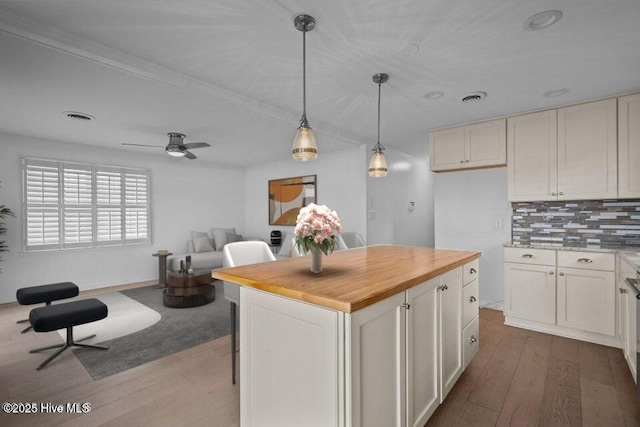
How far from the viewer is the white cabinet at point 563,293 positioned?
2.84 meters

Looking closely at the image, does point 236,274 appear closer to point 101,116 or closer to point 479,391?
point 479,391

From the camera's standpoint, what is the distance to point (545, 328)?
3186mm

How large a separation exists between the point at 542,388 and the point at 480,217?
225 centimetres

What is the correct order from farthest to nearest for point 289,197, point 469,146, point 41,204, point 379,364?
1. point 289,197
2. point 41,204
3. point 469,146
4. point 379,364

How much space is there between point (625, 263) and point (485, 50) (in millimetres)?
2068

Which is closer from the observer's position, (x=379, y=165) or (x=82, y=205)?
(x=379, y=165)

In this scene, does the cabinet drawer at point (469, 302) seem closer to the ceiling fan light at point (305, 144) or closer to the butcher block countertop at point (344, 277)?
the butcher block countertop at point (344, 277)

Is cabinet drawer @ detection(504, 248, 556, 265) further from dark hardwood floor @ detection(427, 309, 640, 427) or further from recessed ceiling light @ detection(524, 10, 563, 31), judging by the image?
recessed ceiling light @ detection(524, 10, 563, 31)

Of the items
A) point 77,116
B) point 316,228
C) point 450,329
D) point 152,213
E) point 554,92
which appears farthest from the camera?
point 152,213

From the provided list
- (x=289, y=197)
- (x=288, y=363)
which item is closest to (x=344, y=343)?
(x=288, y=363)

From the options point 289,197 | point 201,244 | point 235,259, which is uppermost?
point 289,197

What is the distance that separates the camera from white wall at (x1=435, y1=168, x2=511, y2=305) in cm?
385

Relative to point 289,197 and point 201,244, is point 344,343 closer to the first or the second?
point 289,197

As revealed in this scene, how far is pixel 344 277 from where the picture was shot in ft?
5.32
